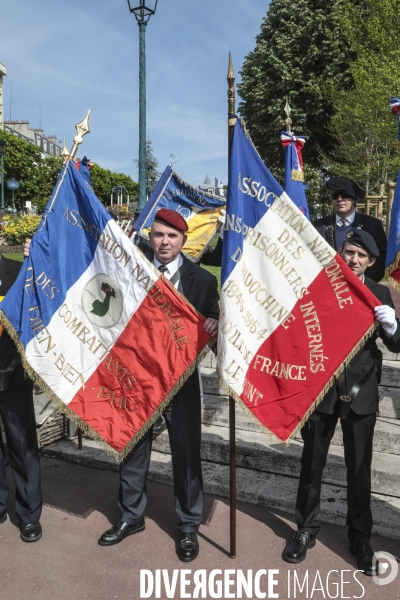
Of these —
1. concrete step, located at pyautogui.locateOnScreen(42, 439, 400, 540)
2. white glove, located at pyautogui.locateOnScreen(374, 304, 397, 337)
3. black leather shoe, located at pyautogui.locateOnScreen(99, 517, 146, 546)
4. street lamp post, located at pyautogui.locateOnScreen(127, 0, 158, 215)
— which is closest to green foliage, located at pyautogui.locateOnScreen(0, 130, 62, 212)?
street lamp post, located at pyautogui.locateOnScreen(127, 0, 158, 215)

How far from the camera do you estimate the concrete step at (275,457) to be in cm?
404

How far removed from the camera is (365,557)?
3229 mm

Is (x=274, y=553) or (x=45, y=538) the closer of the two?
(x=274, y=553)

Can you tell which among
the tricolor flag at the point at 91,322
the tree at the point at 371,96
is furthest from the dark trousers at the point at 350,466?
the tree at the point at 371,96

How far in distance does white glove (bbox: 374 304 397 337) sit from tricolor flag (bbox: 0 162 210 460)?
1304mm

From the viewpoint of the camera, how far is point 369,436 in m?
3.27

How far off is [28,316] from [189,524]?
5.97ft

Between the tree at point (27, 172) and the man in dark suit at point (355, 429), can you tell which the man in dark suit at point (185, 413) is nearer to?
the man in dark suit at point (355, 429)

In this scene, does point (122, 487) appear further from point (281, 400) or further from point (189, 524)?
point (281, 400)

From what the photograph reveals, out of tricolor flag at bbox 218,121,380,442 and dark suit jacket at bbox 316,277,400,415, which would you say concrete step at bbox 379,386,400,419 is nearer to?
dark suit jacket at bbox 316,277,400,415

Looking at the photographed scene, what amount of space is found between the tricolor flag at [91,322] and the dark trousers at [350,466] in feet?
3.25

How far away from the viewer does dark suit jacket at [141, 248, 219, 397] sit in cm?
351

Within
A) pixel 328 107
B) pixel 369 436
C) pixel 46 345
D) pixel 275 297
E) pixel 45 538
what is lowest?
pixel 45 538

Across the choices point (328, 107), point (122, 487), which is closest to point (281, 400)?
point (122, 487)
